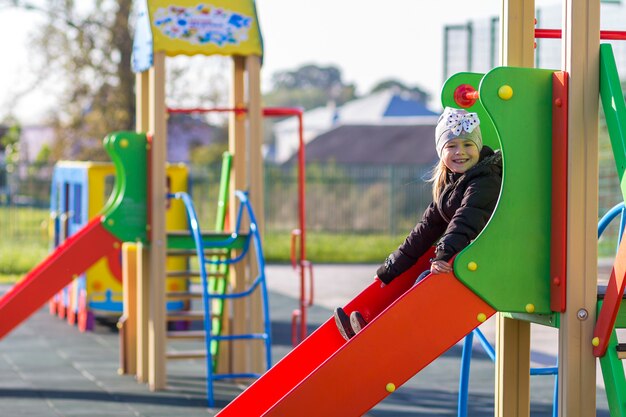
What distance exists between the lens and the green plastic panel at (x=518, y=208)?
4801 mm

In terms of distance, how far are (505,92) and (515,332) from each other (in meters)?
1.22

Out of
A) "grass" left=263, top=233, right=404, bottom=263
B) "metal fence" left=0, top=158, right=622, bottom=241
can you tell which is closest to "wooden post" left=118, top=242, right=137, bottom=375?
"grass" left=263, top=233, right=404, bottom=263

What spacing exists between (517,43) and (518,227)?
40.5 inches

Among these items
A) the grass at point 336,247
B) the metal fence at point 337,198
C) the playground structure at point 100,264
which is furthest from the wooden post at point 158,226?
the metal fence at point 337,198

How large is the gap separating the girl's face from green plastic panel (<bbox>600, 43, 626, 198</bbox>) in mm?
704

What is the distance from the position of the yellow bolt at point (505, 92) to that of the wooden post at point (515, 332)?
0.65 m

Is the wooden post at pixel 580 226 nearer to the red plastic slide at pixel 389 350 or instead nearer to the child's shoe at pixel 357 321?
the red plastic slide at pixel 389 350

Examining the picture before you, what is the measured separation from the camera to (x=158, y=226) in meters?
8.73

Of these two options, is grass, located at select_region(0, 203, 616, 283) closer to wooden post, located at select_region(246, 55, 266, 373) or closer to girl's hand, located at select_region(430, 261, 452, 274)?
wooden post, located at select_region(246, 55, 266, 373)

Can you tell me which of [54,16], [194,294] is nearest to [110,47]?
[54,16]

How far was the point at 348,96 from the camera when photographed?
11556 centimetres

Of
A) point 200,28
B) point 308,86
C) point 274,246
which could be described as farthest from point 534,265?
point 308,86

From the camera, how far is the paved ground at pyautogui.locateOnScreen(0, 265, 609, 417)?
7.86 metres

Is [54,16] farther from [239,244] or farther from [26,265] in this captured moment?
[239,244]
